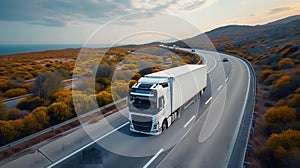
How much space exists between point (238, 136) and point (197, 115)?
3.61 m

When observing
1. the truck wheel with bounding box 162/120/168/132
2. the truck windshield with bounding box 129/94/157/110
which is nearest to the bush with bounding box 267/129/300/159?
the truck wheel with bounding box 162/120/168/132

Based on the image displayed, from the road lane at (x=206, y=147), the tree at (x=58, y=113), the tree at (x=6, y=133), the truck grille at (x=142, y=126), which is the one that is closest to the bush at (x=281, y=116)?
the road lane at (x=206, y=147)

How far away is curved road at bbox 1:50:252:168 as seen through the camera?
28.4 feet

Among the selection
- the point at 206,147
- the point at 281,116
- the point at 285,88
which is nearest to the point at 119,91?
the point at 206,147

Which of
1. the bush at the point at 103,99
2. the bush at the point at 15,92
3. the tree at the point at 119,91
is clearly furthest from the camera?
the bush at the point at 15,92

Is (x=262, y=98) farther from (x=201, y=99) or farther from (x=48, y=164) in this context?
(x=48, y=164)

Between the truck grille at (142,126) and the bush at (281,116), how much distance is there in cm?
743

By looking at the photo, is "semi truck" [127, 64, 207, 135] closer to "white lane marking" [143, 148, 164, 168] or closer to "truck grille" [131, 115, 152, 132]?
"truck grille" [131, 115, 152, 132]

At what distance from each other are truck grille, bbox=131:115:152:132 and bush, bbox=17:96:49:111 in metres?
9.38

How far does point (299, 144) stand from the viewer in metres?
8.45

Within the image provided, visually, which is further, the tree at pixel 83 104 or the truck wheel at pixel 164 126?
the tree at pixel 83 104

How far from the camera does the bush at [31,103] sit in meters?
16.2

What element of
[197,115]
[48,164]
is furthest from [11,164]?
[197,115]

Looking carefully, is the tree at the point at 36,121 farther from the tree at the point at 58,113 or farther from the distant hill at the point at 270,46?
the distant hill at the point at 270,46
